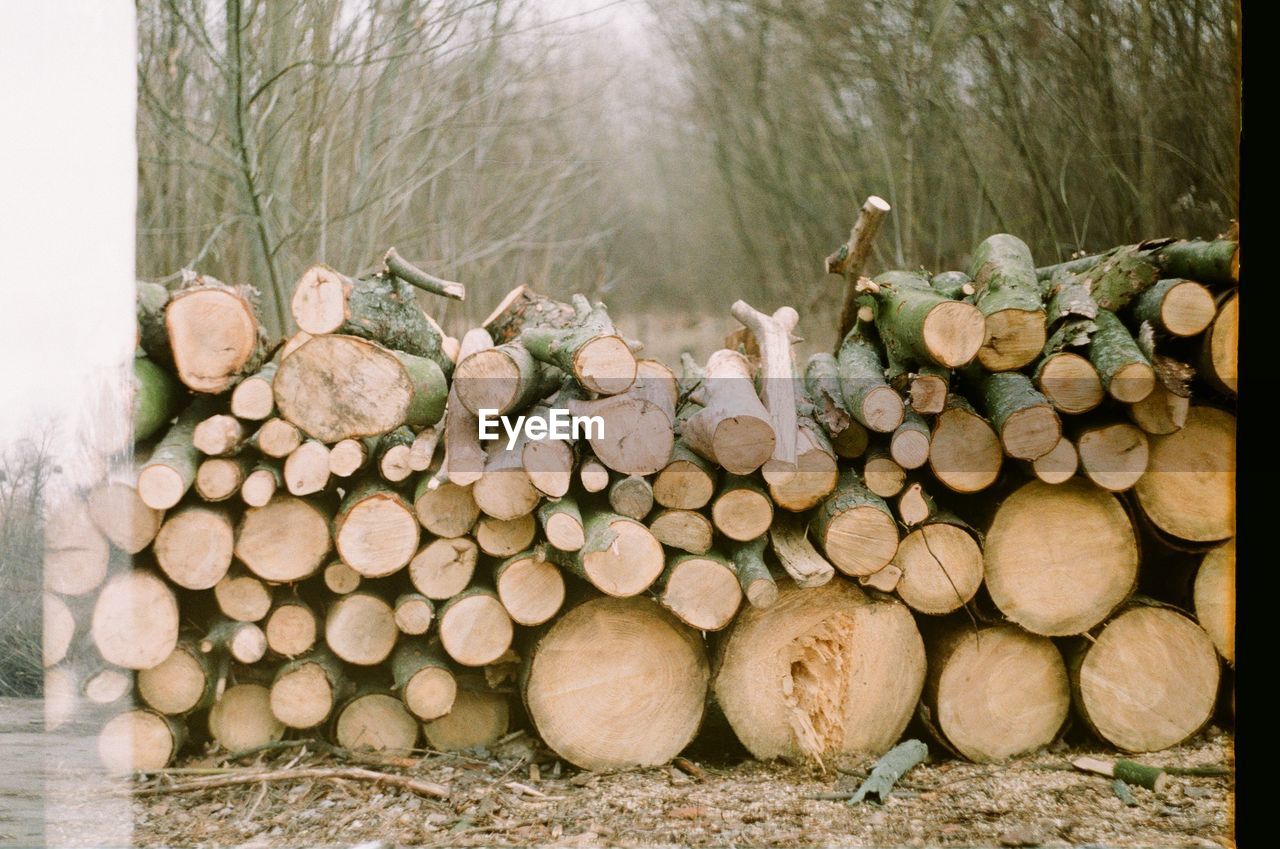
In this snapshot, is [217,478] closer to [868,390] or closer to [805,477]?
[805,477]

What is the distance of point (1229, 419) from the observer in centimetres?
184

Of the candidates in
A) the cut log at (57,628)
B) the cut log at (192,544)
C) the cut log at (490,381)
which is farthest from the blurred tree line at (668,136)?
the cut log at (490,381)

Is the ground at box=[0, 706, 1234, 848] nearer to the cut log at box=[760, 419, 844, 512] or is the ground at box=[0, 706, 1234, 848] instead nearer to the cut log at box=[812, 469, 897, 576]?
the cut log at box=[812, 469, 897, 576]

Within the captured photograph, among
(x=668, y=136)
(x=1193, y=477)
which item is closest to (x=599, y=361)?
(x=668, y=136)

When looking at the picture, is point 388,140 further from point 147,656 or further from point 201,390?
point 147,656

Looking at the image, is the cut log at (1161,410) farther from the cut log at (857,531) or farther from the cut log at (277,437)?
the cut log at (277,437)

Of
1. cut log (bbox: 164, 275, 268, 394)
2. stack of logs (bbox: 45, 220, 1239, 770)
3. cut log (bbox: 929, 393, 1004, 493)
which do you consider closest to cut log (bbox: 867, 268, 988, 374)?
stack of logs (bbox: 45, 220, 1239, 770)

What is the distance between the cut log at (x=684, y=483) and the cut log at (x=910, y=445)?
0.39 meters

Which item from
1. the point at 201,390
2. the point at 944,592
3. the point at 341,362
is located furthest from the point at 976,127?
the point at 201,390

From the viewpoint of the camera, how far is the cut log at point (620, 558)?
170cm

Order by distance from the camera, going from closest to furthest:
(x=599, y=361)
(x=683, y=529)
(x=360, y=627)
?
(x=599, y=361) < (x=683, y=529) < (x=360, y=627)

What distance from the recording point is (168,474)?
5.51ft

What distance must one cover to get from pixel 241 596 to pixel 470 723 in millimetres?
595

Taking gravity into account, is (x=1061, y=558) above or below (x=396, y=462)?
below
